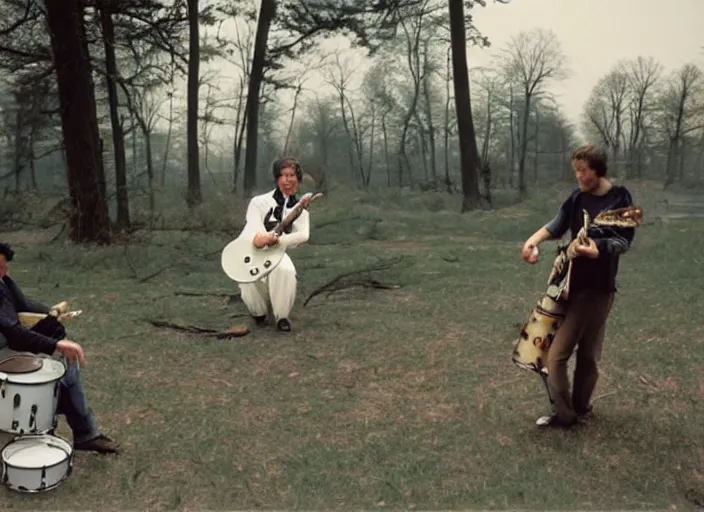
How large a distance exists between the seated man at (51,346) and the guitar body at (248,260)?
230 centimetres

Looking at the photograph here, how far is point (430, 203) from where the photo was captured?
1739 centimetres

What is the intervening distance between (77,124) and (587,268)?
876cm

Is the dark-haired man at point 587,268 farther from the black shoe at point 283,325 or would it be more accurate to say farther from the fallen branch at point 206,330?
the fallen branch at point 206,330

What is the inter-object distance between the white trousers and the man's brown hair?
9.83 ft

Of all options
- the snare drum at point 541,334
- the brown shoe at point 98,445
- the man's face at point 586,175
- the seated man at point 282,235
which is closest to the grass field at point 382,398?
the brown shoe at point 98,445

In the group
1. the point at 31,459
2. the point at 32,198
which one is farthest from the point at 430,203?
the point at 31,459

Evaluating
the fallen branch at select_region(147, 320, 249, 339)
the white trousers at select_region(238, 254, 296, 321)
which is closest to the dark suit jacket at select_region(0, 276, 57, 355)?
the fallen branch at select_region(147, 320, 249, 339)

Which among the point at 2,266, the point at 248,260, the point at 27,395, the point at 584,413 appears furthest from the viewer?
the point at 248,260

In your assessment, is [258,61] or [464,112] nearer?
[464,112]

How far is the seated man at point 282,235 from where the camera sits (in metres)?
5.87

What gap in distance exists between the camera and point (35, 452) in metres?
3.21

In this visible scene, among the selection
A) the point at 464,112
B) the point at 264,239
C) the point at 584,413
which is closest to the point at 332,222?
the point at 464,112

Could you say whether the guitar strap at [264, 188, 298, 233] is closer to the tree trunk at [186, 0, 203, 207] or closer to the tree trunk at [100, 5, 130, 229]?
the tree trunk at [100, 5, 130, 229]

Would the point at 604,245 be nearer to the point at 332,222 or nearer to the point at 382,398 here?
the point at 382,398
